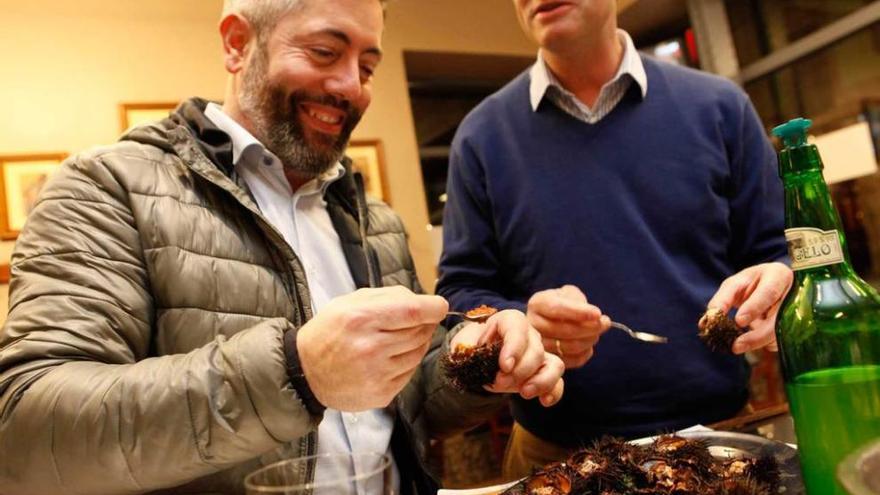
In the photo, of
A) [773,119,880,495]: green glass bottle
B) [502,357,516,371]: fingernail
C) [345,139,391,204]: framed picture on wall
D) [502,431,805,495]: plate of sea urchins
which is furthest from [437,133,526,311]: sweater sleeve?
[345,139,391,204]: framed picture on wall

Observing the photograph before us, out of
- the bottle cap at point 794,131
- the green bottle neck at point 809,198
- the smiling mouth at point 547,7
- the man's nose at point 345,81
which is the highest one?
the smiling mouth at point 547,7

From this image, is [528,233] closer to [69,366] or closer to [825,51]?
[69,366]

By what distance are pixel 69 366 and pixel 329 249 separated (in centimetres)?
60

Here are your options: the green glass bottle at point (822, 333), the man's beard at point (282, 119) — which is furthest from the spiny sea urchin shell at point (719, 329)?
the man's beard at point (282, 119)

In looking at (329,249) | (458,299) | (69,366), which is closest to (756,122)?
(458,299)

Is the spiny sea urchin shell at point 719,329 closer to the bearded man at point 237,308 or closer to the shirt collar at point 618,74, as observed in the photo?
the bearded man at point 237,308

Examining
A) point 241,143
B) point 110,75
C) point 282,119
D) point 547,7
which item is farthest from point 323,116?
point 110,75

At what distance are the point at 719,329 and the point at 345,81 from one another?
35.1 inches

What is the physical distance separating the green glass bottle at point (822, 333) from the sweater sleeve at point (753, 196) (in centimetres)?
87

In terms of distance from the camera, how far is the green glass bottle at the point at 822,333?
0.68 m

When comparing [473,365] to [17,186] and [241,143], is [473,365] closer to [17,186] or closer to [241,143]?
[241,143]

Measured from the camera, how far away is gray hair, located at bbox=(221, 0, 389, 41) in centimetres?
132

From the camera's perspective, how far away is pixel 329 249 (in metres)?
1.39

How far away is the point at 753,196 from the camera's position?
1.58 meters
